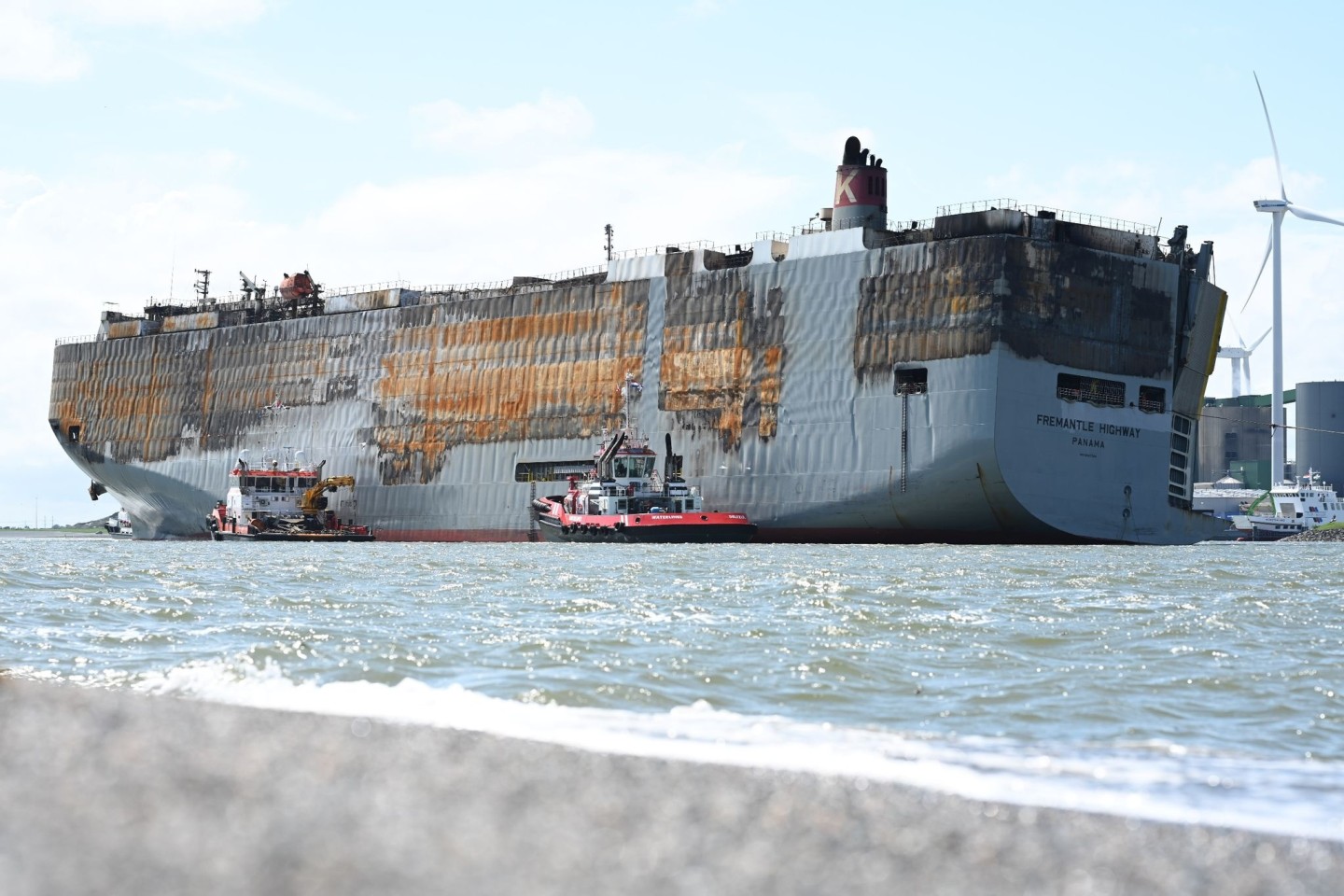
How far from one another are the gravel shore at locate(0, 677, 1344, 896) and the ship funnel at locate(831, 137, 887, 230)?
79.8m

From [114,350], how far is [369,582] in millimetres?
93880

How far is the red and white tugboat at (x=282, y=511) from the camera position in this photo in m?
94.5

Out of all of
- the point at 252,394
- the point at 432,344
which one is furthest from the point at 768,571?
the point at 252,394

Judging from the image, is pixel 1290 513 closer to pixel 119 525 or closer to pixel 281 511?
pixel 281 511

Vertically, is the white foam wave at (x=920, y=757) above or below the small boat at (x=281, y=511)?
below

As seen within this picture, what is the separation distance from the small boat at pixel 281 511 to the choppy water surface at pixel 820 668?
2334 inches

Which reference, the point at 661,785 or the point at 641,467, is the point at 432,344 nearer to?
the point at 641,467

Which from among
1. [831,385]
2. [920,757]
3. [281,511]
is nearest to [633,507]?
[831,385]

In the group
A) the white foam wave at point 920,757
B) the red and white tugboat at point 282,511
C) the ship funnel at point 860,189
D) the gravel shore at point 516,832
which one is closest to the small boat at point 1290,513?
Result: the ship funnel at point 860,189

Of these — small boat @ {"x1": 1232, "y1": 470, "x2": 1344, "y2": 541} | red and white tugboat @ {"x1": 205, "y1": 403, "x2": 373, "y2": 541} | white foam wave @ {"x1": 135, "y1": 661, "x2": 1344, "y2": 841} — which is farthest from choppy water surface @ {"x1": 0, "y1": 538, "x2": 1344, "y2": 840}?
small boat @ {"x1": 1232, "y1": 470, "x2": 1344, "y2": 541}

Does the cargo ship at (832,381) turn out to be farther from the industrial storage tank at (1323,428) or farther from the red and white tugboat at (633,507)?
the industrial storage tank at (1323,428)

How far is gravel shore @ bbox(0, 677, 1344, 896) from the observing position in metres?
5.50

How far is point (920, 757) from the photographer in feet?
35.2

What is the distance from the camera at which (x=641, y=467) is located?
3246 inches
